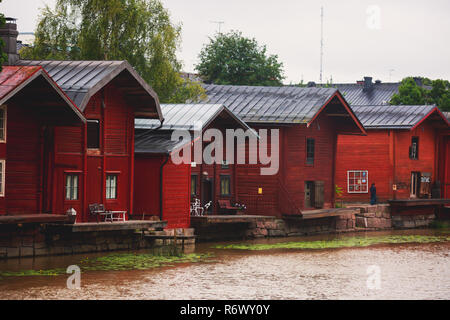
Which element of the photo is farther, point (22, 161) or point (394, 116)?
point (394, 116)

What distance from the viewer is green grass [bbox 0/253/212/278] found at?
25.4m

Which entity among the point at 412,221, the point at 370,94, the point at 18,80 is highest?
the point at 370,94

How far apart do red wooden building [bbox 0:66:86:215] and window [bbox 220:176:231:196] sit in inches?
439

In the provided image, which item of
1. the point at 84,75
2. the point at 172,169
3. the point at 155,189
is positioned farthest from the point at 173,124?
the point at 84,75

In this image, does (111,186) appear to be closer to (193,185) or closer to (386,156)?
(193,185)

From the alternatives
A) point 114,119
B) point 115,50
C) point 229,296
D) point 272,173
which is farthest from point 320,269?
point 115,50

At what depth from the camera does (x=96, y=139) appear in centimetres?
3153

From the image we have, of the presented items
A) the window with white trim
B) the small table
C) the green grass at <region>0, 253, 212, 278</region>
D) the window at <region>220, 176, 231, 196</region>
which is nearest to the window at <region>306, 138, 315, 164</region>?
the window at <region>220, 176, 231, 196</region>

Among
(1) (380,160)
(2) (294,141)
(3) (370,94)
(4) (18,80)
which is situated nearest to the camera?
(4) (18,80)

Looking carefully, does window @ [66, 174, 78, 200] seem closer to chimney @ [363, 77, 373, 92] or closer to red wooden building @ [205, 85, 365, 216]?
red wooden building @ [205, 85, 365, 216]

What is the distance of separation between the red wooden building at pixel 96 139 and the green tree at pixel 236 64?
3551 cm

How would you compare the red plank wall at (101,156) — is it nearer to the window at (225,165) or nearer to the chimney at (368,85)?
the window at (225,165)

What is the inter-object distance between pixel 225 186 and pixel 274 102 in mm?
4990

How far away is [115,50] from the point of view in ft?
151
